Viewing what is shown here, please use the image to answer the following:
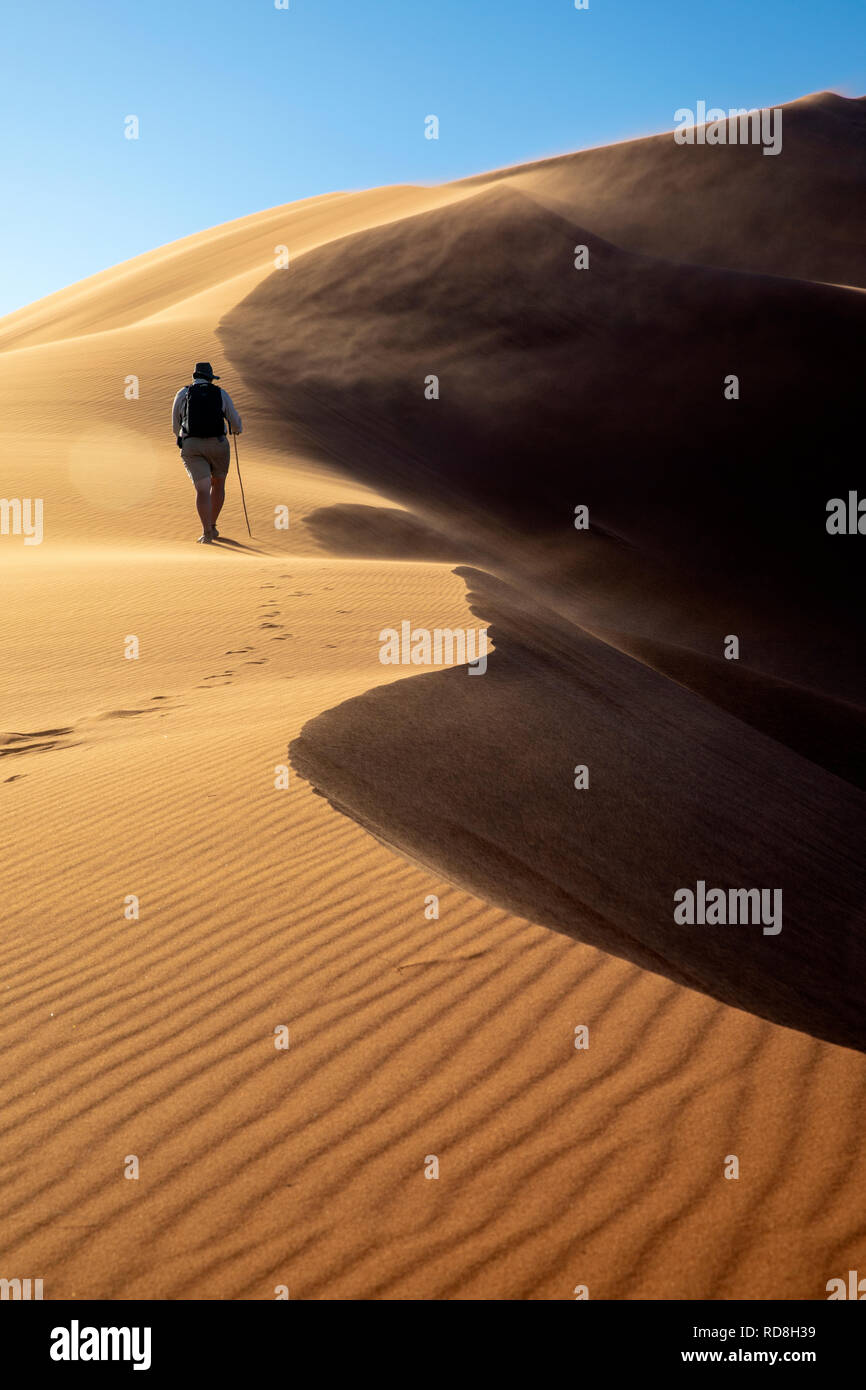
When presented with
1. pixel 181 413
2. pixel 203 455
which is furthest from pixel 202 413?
pixel 203 455

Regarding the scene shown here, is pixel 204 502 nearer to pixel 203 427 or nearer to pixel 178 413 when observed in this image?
pixel 203 427

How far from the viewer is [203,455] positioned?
13.6 metres

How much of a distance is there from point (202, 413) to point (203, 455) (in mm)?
513

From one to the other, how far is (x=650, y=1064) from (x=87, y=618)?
26.5 feet

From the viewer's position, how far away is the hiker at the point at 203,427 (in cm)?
1348

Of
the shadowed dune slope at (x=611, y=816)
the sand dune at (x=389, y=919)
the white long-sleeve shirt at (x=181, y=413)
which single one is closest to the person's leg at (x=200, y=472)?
the white long-sleeve shirt at (x=181, y=413)

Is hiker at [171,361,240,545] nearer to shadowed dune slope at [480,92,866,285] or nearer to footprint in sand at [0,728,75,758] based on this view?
footprint in sand at [0,728,75,758]

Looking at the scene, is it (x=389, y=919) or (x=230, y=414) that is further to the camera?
(x=230, y=414)

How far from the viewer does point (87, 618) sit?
33.7 ft

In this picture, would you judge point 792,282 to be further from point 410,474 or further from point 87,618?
point 87,618

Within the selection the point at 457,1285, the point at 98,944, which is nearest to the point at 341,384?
the point at 98,944

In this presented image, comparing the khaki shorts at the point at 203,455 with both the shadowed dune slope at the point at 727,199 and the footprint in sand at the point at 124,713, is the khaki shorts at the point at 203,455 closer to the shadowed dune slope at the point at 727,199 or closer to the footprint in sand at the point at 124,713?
the footprint in sand at the point at 124,713

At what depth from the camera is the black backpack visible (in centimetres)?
1346
